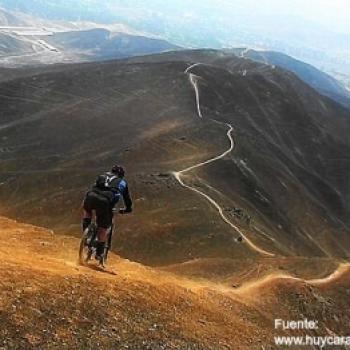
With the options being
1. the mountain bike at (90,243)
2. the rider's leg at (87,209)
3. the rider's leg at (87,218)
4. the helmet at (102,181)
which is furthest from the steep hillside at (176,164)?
the helmet at (102,181)

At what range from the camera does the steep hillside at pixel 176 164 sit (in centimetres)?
7738

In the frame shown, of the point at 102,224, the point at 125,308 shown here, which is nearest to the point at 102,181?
the point at 102,224

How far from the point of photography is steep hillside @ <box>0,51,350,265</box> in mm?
77375

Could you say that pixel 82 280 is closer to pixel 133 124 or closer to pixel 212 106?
pixel 133 124

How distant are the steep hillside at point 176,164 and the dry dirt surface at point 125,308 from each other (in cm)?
3368

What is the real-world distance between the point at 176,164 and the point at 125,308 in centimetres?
8553

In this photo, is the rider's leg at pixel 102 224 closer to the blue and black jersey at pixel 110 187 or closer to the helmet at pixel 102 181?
the blue and black jersey at pixel 110 187

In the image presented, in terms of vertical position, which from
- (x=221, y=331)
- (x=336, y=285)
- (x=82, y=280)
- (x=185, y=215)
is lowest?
(x=185, y=215)

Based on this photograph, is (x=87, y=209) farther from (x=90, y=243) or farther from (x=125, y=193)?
(x=90, y=243)

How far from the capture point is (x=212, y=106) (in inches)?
7023

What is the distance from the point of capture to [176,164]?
4237 inches

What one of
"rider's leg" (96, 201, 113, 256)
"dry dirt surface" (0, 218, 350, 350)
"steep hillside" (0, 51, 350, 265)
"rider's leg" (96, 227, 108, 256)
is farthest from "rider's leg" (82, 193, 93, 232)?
"steep hillside" (0, 51, 350, 265)

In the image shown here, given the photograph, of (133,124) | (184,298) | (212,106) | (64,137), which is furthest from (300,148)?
(184,298)

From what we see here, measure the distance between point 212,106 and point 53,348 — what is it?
16243cm
